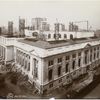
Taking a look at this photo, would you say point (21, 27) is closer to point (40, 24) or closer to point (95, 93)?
point (40, 24)

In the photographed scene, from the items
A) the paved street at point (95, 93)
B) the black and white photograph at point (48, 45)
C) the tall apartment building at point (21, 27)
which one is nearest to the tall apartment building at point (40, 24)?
the black and white photograph at point (48, 45)

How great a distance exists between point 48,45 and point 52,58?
26cm

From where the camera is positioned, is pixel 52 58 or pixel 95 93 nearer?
pixel 52 58

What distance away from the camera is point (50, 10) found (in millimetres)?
2906

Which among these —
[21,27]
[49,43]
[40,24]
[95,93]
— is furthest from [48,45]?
[95,93]

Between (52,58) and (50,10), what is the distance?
981 mm

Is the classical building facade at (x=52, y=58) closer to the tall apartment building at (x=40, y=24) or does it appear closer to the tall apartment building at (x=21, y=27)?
the tall apartment building at (x=21, y=27)

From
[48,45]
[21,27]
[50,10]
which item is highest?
[50,10]

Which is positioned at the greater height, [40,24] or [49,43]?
[40,24]

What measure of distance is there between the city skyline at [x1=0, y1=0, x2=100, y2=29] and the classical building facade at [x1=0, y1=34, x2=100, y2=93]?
446mm

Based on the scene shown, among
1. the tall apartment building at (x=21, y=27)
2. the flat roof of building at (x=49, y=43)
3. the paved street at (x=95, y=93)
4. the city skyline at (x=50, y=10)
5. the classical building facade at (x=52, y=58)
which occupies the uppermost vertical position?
the city skyline at (x=50, y=10)

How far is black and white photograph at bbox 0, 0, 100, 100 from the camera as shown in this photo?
2.79 metres

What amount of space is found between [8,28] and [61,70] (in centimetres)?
135

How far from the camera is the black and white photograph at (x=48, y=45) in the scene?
2.79 metres
